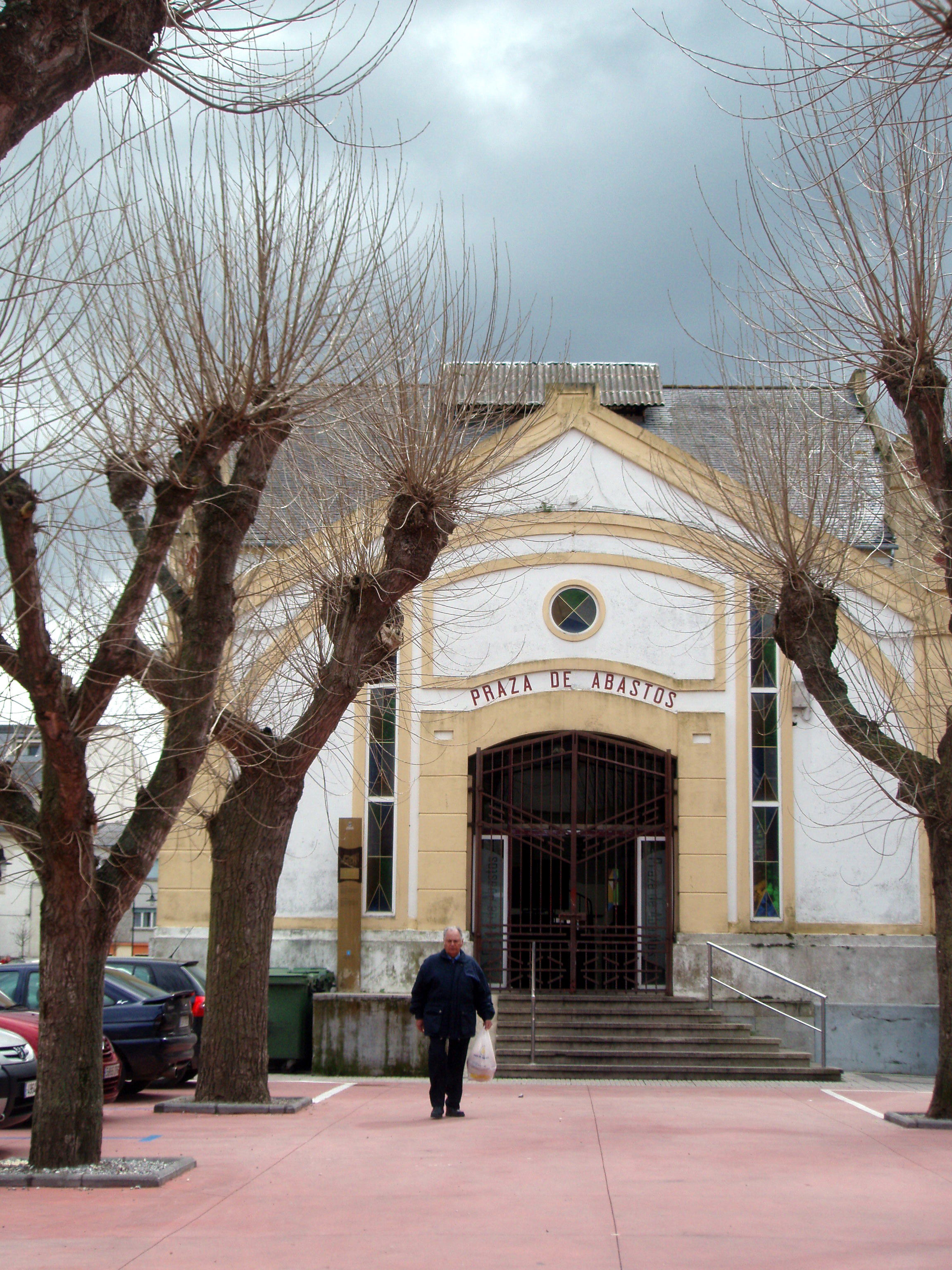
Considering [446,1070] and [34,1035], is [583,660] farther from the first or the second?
[34,1035]

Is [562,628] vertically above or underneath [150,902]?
above

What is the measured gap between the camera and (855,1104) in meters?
13.2

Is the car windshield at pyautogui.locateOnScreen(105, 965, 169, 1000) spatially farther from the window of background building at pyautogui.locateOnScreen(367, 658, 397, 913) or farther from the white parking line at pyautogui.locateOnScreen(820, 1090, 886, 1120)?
the white parking line at pyautogui.locateOnScreen(820, 1090, 886, 1120)

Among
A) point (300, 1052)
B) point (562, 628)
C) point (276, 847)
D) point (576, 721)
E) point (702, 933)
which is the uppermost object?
point (562, 628)

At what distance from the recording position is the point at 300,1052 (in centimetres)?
1669

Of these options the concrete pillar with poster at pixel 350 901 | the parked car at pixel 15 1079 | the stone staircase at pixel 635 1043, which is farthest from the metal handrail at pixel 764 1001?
the parked car at pixel 15 1079

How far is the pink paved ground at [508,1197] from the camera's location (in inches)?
252

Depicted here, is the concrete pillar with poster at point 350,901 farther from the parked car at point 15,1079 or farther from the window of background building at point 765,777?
the parked car at point 15,1079

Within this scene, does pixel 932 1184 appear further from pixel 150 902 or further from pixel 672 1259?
pixel 150 902

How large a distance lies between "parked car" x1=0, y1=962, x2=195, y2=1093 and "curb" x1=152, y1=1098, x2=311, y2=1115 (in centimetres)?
157

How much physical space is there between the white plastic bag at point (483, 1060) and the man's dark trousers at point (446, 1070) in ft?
0.30

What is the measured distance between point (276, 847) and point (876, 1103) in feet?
21.4

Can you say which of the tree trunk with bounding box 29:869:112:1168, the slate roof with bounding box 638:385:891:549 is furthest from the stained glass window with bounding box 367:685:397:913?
the tree trunk with bounding box 29:869:112:1168

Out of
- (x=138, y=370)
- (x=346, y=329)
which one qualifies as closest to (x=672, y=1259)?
(x=138, y=370)
